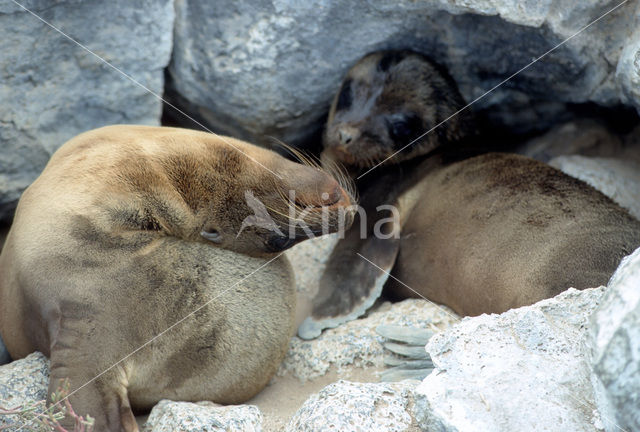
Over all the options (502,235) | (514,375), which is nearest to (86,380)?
(514,375)

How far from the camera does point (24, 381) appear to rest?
2949 mm

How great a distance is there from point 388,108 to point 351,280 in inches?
40.2

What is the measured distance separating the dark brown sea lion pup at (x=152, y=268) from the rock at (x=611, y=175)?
1.70m

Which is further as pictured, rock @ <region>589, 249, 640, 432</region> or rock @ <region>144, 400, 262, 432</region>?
rock @ <region>144, 400, 262, 432</region>

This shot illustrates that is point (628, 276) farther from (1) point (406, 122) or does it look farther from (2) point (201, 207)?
(1) point (406, 122)

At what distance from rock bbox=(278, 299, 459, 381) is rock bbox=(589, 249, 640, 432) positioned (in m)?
1.51

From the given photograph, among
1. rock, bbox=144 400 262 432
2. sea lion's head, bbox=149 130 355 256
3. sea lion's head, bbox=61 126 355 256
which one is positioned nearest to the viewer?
rock, bbox=144 400 262 432

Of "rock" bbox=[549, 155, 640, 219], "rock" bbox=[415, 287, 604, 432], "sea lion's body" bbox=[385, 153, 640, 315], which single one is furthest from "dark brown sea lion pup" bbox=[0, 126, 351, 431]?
"rock" bbox=[549, 155, 640, 219]

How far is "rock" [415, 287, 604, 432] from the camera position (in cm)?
224

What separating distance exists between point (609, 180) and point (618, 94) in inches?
25.8

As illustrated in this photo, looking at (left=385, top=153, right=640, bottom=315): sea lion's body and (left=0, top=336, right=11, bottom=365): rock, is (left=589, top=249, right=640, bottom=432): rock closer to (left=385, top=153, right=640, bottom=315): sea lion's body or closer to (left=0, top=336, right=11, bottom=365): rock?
(left=385, top=153, right=640, bottom=315): sea lion's body

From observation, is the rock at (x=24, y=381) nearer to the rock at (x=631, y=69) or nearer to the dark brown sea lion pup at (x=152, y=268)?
the dark brown sea lion pup at (x=152, y=268)

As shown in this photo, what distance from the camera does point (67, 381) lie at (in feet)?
8.94

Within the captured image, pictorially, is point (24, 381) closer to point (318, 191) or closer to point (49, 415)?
point (49, 415)
